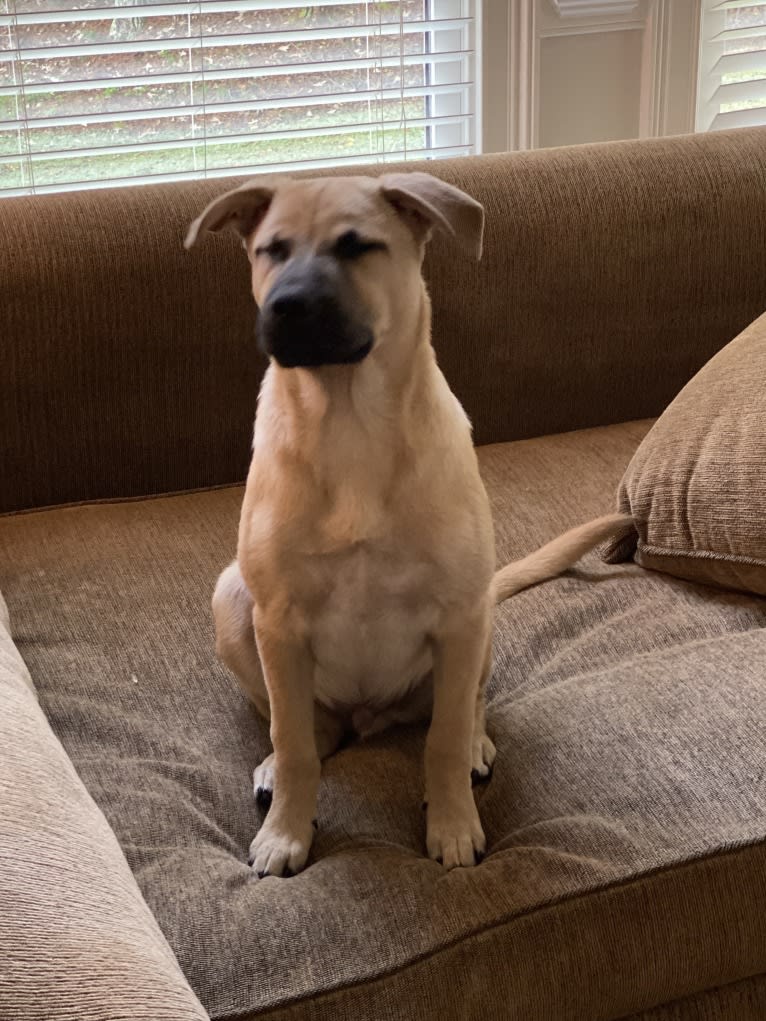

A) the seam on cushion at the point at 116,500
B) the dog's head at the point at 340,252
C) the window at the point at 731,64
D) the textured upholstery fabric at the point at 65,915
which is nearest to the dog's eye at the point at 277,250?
the dog's head at the point at 340,252

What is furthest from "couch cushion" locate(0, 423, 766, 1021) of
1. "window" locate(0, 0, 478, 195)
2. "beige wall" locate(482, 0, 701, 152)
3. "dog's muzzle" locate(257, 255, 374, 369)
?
"beige wall" locate(482, 0, 701, 152)

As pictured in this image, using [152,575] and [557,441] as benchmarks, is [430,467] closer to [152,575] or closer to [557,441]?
[152,575]

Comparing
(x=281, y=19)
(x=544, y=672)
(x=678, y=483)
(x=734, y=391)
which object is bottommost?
(x=544, y=672)

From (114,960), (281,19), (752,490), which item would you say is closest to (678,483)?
(752,490)

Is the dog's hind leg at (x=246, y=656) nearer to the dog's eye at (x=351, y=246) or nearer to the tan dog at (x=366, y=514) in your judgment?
the tan dog at (x=366, y=514)

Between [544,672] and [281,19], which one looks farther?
[281,19]

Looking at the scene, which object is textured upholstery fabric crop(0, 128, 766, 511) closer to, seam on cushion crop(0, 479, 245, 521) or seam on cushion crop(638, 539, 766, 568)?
seam on cushion crop(0, 479, 245, 521)

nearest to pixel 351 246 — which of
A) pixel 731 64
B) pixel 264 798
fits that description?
pixel 264 798

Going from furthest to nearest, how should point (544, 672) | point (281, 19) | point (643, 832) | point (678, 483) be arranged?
1. point (281, 19)
2. point (678, 483)
3. point (544, 672)
4. point (643, 832)

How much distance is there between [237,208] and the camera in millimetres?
1429

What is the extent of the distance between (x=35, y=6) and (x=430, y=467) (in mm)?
1721

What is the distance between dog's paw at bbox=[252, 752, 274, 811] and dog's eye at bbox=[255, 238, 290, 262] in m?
0.60

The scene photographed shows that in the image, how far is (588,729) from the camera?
56.6 inches

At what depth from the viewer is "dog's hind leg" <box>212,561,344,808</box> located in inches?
60.4
